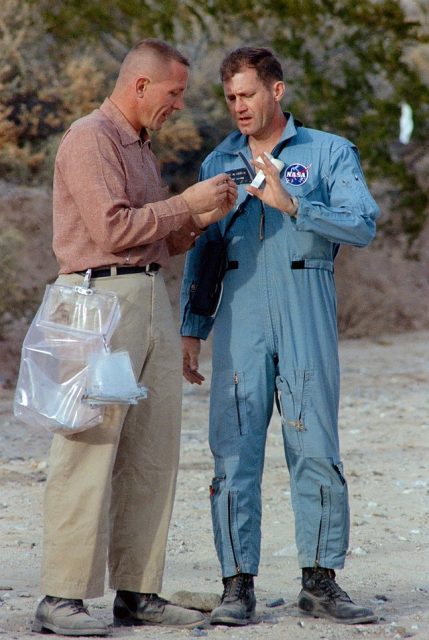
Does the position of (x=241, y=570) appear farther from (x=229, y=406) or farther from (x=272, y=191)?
(x=272, y=191)

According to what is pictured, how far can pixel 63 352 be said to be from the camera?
3930mm

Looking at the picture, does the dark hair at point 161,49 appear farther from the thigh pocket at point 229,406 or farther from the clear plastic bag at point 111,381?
the thigh pocket at point 229,406

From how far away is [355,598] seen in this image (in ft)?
15.2

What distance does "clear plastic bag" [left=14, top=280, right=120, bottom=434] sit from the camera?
3.87 meters

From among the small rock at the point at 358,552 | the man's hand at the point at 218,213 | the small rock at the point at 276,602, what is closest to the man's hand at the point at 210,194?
the man's hand at the point at 218,213

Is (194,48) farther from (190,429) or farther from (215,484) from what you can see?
(215,484)

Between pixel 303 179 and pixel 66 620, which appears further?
pixel 303 179

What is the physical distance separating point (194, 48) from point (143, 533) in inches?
427

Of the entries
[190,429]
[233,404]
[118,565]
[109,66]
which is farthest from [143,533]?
[109,66]

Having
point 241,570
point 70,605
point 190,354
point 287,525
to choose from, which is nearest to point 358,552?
point 287,525

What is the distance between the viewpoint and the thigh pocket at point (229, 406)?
4.24 m

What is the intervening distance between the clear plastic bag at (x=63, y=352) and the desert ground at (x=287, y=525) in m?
0.73

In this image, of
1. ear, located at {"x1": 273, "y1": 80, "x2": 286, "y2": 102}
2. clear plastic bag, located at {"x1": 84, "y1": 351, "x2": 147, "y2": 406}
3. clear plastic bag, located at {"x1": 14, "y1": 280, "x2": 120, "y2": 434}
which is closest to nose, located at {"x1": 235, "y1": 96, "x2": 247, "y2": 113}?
ear, located at {"x1": 273, "y1": 80, "x2": 286, "y2": 102}

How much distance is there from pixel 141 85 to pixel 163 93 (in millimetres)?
77
